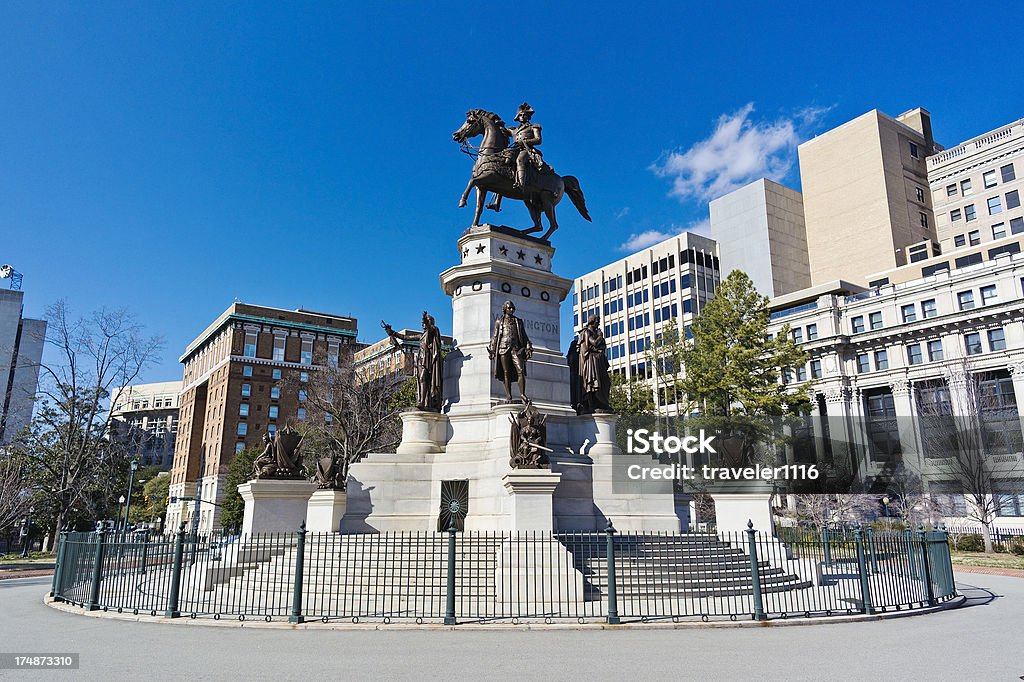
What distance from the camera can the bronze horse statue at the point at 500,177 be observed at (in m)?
23.1

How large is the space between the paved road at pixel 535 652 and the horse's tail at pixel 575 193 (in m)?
17.0

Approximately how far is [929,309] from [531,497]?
58577 mm

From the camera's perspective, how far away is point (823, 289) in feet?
228

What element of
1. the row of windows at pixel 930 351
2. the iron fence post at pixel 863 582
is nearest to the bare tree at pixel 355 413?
the iron fence post at pixel 863 582

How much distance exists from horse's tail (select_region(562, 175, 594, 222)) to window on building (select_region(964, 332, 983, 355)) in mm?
47859

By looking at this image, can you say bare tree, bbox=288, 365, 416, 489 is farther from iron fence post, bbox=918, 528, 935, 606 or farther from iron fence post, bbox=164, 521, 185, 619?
iron fence post, bbox=918, 528, 935, 606

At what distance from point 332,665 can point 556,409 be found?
1290cm

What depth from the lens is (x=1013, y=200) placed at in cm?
7412

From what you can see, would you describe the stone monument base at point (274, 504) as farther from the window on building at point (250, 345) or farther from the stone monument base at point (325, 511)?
the window on building at point (250, 345)

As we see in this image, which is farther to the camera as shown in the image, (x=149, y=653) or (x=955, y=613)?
(x=955, y=613)

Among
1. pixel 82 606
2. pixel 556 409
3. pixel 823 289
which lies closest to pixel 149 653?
pixel 82 606

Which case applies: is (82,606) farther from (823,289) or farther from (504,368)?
(823,289)

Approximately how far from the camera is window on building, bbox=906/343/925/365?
60375 mm

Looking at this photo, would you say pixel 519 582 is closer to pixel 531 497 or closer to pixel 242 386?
pixel 531 497
